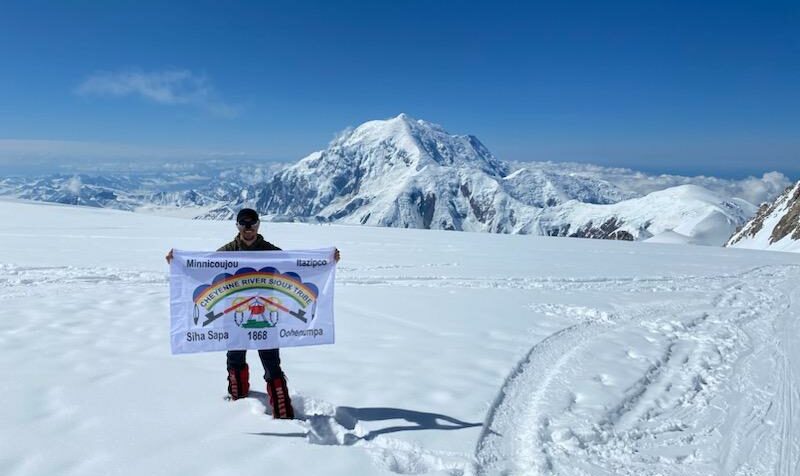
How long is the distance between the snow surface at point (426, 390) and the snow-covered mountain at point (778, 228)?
61299mm

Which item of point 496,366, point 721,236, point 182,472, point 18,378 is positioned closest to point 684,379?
point 496,366

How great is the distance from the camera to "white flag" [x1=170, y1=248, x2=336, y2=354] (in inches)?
228

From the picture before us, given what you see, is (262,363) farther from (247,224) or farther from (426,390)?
(426,390)

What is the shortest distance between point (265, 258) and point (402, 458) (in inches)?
111

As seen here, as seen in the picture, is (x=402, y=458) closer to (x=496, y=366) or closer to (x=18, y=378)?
(x=496, y=366)

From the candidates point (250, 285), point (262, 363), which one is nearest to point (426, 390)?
point (262, 363)

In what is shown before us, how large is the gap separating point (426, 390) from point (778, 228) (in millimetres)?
86562

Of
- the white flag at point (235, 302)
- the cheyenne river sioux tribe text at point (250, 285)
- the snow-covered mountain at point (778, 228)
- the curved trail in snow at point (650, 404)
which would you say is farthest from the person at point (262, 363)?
the snow-covered mountain at point (778, 228)

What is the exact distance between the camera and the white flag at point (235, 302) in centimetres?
580

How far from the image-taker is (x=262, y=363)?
562 centimetres

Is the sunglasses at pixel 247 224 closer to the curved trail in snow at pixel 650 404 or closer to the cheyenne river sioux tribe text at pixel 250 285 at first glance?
the cheyenne river sioux tribe text at pixel 250 285

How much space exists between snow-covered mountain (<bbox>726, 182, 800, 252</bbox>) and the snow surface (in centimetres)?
6130

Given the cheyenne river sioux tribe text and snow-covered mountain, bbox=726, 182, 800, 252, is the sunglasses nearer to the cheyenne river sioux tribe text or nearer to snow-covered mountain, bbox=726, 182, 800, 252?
the cheyenne river sioux tribe text

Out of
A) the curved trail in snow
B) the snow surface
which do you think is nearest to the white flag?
the snow surface
